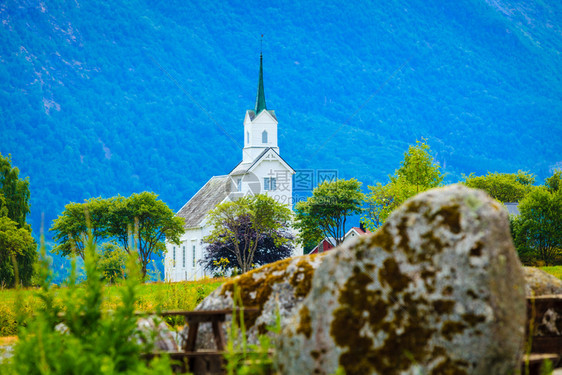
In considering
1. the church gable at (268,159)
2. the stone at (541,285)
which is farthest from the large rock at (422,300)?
the church gable at (268,159)

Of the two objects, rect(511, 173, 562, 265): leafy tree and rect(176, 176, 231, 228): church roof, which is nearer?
rect(511, 173, 562, 265): leafy tree

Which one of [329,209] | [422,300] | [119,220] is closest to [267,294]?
[422,300]

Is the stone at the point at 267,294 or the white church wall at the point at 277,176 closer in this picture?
the stone at the point at 267,294

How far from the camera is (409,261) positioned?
6102mm

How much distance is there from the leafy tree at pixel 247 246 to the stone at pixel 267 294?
2283 inches

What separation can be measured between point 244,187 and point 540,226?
38.5 metres

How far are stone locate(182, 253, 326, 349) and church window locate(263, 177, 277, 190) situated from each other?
80717 millimetres

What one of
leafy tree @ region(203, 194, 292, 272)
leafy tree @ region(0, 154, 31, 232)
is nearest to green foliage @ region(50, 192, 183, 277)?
leafy tree @ region(203, 194, 292, 272)

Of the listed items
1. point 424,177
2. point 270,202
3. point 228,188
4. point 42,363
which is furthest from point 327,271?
point 228,188

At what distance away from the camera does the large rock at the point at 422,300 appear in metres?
5.69

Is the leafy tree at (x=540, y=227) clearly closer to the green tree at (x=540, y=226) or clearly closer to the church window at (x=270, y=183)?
the green tree at (x=540, y=226)

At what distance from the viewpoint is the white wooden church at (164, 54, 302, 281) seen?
87238 millimetres

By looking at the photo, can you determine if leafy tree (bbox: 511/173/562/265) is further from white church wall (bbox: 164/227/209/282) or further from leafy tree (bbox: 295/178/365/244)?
white church wall (bbox: 164/227/209/282)

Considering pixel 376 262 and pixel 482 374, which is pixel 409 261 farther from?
pixel 482 374
